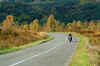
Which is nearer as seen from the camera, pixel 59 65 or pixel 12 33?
pixel 59 65

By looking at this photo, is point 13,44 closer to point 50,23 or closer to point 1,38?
point 1,38

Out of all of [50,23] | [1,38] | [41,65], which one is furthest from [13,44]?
[50,23]

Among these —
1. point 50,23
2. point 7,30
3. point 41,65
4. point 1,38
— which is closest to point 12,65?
point 41,65

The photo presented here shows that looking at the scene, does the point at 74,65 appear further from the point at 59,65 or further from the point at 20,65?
the point at 20,65

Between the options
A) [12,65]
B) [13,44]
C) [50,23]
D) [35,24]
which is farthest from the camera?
[35,24]

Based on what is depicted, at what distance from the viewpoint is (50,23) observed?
17725cm

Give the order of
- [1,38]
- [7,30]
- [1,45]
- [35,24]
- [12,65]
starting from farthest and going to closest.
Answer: [35,24] < [7,30] < [1,38] < [1,45] < [12,65]

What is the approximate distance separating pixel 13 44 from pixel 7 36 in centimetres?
477

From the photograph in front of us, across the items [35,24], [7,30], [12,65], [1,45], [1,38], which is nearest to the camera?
[12,65]

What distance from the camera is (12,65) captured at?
43.2 ft

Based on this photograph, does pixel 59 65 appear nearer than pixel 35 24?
Yes

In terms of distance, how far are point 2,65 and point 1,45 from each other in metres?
14.1

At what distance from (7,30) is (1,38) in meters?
3.99

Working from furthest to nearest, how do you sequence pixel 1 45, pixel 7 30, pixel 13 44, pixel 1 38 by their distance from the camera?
pixel 7 30
pixel 1 38
pixel 13 44
pixel 1 45
